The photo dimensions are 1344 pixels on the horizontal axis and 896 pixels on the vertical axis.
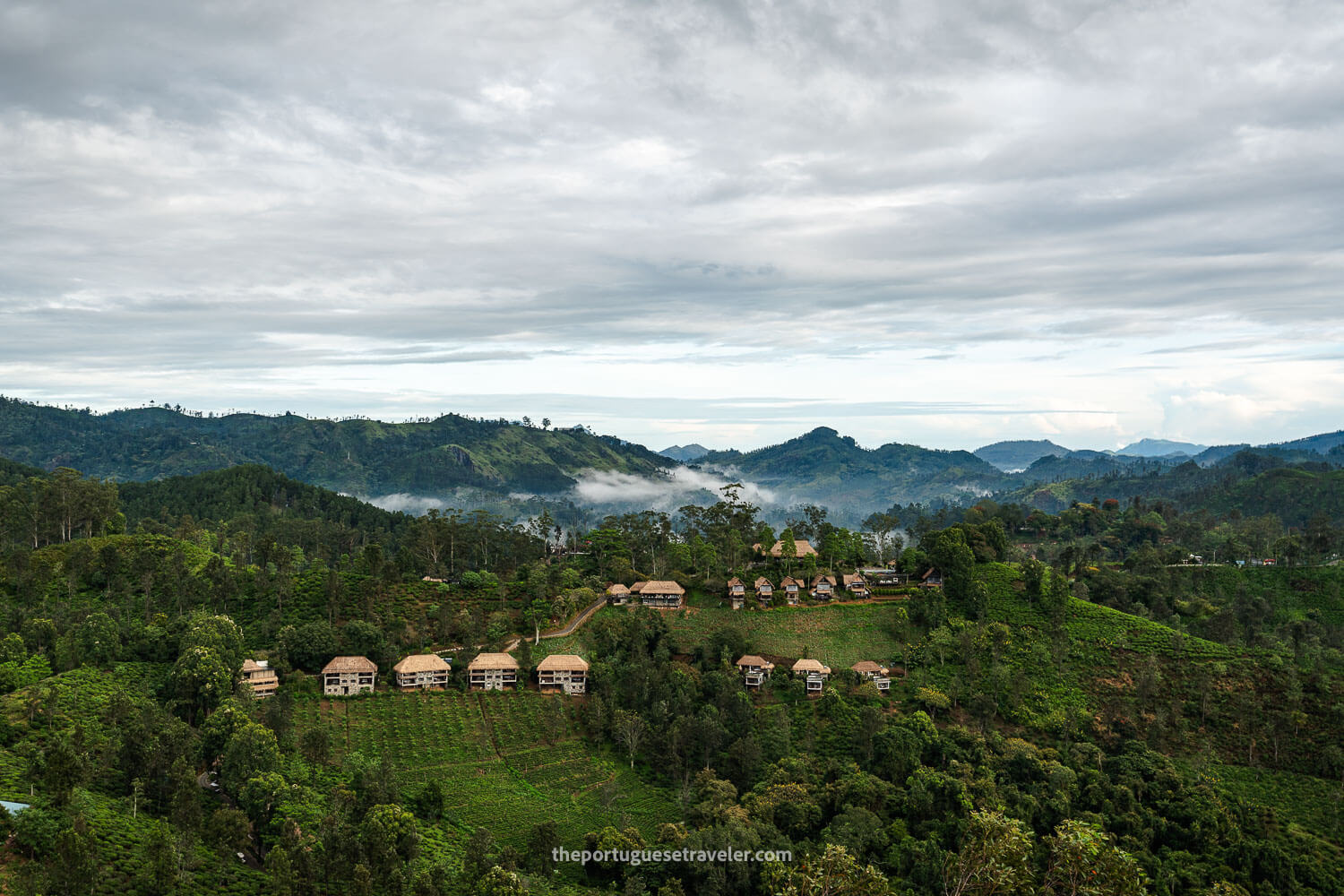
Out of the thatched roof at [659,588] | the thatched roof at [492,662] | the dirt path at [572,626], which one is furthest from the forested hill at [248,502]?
the thatched roof at [492,662]

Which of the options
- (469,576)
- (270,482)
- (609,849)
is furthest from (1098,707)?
(270,482)

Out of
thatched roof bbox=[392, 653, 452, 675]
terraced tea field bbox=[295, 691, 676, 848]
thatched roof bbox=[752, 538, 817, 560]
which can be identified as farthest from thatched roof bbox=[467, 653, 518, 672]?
thatched roof bbox=[752, 538, 817, 560]

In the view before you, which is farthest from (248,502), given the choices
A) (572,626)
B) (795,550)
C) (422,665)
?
(795,550)

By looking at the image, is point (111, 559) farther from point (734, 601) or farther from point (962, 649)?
point (962, 649)

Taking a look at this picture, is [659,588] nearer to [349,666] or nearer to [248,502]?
[349,666]

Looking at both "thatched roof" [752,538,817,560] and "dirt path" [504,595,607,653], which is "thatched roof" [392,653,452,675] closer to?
"dirt path" [504,595,607,653]

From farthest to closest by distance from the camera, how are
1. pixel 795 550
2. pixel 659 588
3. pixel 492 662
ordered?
pixel 795 550 < pixel 659 588 < pixel 492 662

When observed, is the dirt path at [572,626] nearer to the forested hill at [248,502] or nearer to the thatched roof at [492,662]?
the thatched roof at [492,662]
